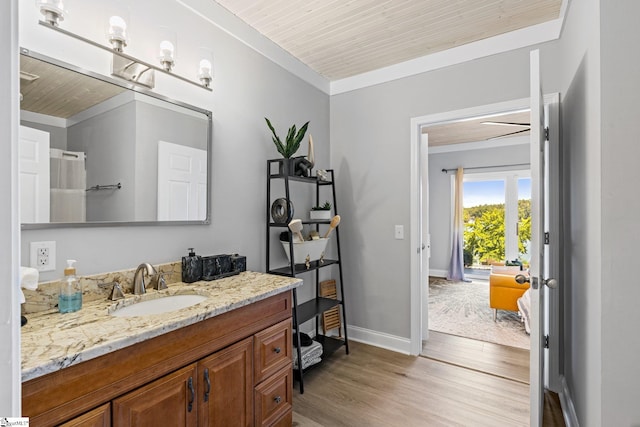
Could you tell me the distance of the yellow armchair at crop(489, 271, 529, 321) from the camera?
3.55m

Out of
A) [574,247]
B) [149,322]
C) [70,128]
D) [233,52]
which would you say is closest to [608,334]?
[574,247]

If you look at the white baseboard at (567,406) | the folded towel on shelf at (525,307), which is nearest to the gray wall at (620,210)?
the white baseboard at (567,406)

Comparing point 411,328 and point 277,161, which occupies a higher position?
point 277,161

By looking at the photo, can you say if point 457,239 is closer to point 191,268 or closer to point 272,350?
point 272,350

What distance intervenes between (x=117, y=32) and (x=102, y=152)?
569 millimetres

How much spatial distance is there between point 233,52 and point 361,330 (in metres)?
2.60

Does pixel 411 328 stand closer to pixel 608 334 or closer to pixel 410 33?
pixel 608 334

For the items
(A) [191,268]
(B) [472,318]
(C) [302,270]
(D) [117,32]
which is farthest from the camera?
(B) [472,318]

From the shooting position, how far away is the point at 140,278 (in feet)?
5.03

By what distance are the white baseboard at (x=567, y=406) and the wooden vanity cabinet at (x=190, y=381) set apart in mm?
1586

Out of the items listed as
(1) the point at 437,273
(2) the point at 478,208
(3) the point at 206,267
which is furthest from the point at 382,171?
(1) the point at 437,273

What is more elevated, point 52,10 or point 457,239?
point 52,10

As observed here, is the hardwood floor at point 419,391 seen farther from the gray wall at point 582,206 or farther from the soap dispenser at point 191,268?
the soap dispenser at point 191,268

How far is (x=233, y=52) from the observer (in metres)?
2.21
